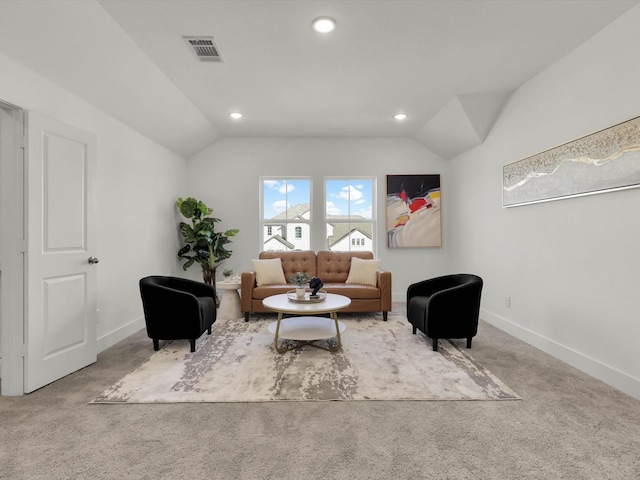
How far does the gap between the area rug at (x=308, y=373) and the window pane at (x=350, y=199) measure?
2636mm

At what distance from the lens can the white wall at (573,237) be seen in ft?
8.51

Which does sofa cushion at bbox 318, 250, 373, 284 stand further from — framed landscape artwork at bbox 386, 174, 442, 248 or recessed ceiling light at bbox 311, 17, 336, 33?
recessed ceiling light at bbox 311, 17, 336, 33

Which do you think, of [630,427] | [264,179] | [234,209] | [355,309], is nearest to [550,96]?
[630,427]

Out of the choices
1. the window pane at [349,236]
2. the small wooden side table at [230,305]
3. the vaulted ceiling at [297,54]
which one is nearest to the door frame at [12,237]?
the vaulted ceiling at [297,54]

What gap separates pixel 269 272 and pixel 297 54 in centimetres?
281

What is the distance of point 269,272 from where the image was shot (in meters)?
4.96

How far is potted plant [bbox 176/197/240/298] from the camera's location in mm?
5430

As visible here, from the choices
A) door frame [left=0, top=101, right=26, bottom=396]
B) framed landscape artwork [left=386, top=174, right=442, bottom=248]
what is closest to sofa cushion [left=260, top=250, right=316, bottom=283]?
framed landscape artwork [left=386, top=174, right=442, bottom=248]

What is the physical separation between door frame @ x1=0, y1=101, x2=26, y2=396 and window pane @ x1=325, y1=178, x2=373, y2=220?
418 centimetres

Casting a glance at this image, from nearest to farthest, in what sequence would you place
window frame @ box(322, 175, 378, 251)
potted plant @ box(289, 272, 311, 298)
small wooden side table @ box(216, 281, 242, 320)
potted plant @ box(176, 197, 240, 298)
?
potted plant @ box(289, 272, 311, 298), small wooden side table @ box(216, 281, 242, 320), potted plant @ box(176, 197, 240, 298), window frame @ box(322, 175, 378, 251)

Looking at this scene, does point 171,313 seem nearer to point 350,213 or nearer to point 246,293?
point 246,293

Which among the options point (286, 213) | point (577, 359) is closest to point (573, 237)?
point (577, 359)

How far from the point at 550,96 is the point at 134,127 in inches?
177

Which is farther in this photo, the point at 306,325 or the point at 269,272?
the point at 269,272
